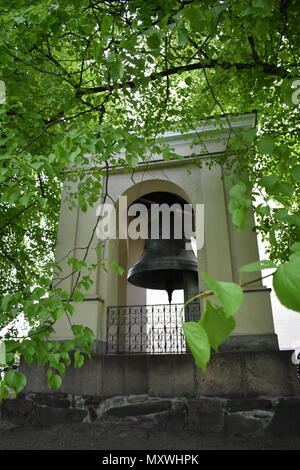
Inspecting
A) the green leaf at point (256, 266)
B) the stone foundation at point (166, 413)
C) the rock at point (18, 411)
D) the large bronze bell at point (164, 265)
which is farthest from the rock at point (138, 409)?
the green leaf at point (256, 266)

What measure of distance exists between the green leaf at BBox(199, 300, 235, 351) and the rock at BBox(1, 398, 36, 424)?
4.66 m

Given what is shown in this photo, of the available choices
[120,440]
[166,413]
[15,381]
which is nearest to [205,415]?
[166,413]

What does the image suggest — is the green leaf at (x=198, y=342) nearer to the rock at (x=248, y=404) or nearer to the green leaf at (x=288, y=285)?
the green leaf at (x=288, y=285)

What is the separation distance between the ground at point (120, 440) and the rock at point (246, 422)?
98mm

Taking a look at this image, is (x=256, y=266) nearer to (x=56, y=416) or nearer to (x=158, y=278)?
(x=56, y=416)

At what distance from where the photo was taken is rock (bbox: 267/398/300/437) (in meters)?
3.90

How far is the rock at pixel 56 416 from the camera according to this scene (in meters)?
4.40

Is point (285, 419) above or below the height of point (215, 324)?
below

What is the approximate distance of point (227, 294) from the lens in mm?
517

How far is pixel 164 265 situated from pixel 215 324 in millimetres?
5225

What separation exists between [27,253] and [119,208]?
4.25 meters

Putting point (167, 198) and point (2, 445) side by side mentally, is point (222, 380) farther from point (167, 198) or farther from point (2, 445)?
point (167, 198)

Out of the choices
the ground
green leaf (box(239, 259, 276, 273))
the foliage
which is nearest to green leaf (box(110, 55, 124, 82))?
the foliage
